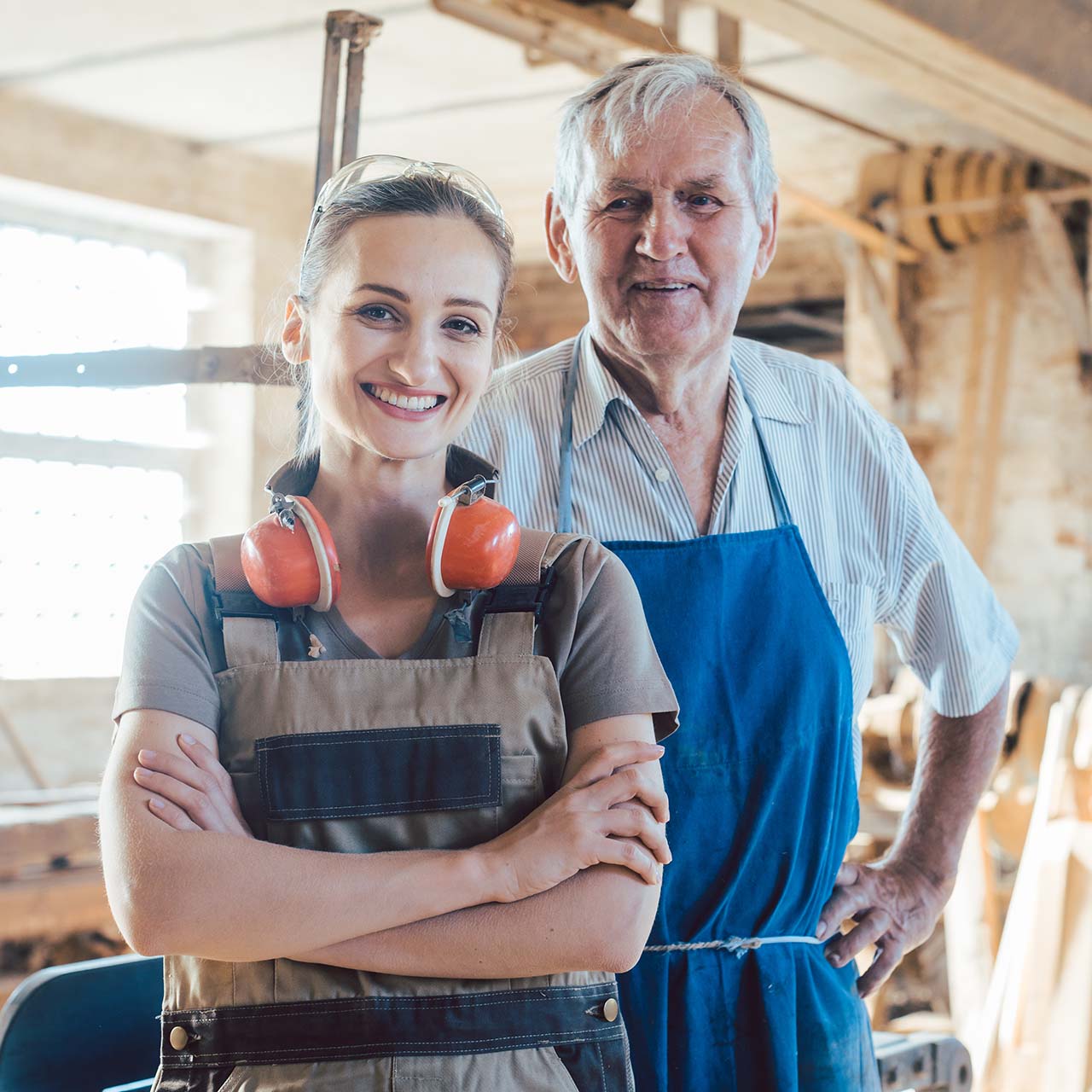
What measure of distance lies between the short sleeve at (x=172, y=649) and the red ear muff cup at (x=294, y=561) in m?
0.08

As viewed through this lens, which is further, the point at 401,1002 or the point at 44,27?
the point at 44,27

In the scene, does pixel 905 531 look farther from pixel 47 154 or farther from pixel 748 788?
pixel 47 154

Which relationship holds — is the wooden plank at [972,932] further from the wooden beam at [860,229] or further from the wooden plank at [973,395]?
the wooden beam at [860,229]

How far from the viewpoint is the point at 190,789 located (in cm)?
154

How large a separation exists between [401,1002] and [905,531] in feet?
3.93

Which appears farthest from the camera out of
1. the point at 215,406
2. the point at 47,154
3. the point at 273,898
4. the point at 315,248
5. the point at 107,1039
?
the point at 215,406

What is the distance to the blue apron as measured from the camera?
1983mm

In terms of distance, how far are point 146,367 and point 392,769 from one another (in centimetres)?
96

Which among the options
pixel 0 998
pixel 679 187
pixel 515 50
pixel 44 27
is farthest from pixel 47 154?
pixel 679 187

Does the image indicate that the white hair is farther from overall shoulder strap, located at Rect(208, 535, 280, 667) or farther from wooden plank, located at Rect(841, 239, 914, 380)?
wooden plank, located at Rect(841, 239, 914, 380)

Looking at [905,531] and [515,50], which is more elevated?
[515,50]

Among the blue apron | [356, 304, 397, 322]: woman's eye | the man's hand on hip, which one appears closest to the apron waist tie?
the blue apron

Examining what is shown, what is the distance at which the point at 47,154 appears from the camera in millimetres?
7477

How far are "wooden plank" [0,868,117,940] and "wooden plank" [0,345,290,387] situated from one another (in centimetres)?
321
